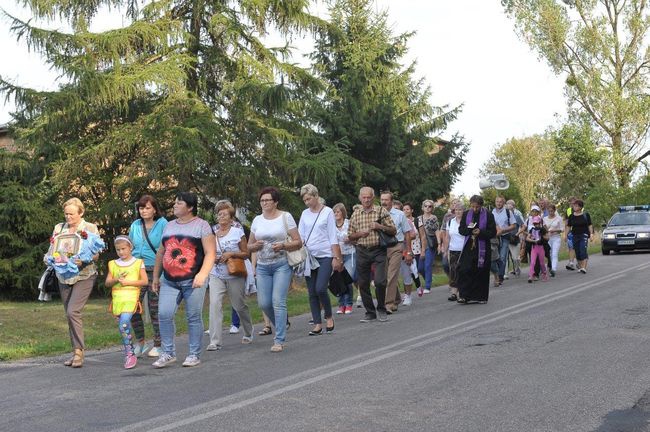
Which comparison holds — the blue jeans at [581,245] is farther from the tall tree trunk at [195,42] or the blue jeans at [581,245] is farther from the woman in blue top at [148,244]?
the woman in blue top at [148,244]

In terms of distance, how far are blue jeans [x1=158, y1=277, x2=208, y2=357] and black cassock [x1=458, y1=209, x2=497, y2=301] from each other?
6.43 metres

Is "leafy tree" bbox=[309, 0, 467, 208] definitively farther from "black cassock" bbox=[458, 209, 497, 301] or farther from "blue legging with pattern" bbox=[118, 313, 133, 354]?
"blue legging with pattern" bbox=[118, 313, 133, 354]

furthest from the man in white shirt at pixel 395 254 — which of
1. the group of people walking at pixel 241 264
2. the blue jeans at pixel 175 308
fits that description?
the blue jeans at pixel 175 308

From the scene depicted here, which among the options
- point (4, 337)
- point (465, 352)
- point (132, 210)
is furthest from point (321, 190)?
point (465, 352)

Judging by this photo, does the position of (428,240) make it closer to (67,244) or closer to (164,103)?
(164,103)

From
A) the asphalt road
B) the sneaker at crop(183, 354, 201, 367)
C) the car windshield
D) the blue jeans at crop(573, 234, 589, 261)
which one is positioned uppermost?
the car windshield

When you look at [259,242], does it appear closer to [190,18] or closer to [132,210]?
[132,210]

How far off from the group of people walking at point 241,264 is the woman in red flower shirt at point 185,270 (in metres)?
0.01

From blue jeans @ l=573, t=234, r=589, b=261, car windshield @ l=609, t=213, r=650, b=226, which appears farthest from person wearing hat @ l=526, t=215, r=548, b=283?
car windshield @ l=609, t=213, r=650, b=226

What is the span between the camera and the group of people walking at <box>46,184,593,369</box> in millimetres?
8422

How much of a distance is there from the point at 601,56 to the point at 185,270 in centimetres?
4091

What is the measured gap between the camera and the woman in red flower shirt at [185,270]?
830cm

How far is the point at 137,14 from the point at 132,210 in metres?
4.57

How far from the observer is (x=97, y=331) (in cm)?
1311
